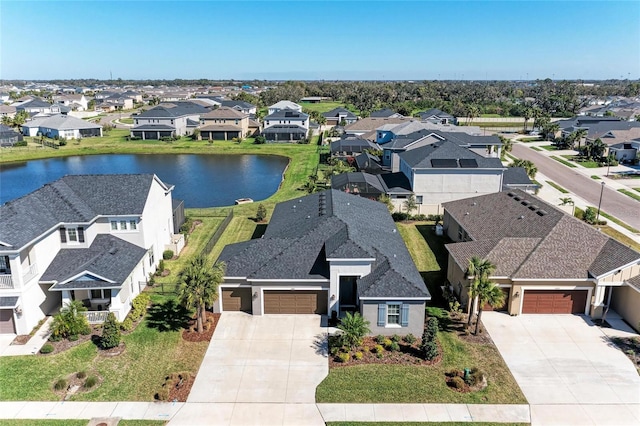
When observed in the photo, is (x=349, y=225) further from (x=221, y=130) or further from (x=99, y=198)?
(x=221, y=130)

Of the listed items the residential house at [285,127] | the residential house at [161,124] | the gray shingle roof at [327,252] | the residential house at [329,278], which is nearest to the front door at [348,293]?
the residential house at [329,278]

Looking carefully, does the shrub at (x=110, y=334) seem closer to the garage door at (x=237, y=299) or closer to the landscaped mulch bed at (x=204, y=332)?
the landscaped mulch bed at (x=204, y=332)

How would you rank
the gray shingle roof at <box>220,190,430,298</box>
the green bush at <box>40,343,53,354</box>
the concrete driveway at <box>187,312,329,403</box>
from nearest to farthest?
the concrete driveway at <box>187,312,329,403</box> < the green bush at <box>40,343,53,354</box> < the gray shingle roof at <box>220,190,430,298</box>

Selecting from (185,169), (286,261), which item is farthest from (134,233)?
(185,169)

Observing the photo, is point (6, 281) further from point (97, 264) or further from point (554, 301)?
point (554, 301)

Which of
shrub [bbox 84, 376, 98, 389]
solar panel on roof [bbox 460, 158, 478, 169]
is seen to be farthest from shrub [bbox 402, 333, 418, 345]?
solar panel on roof [bbox 460, 158, 478, 169]

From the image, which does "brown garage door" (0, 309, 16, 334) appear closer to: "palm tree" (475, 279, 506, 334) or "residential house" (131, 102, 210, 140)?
→ "palm tree" (475, 279, 506, 334)

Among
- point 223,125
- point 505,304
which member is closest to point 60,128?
point 223,125
